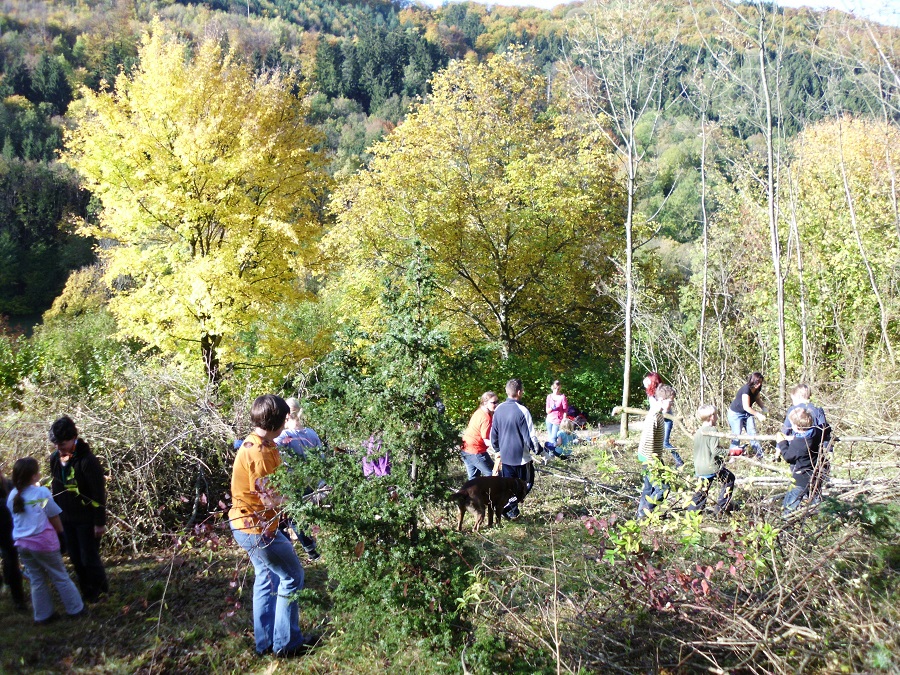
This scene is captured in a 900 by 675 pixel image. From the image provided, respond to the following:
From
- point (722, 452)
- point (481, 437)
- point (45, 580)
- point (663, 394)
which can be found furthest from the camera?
point (481, 437)

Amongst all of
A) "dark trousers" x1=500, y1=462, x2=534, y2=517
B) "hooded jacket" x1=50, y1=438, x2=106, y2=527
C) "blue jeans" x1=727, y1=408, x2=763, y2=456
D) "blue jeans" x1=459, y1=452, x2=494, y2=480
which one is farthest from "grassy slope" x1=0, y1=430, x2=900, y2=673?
"blue jeans" x1=727, y1=408, x2=763, y2=456

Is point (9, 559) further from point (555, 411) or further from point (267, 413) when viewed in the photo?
point (555, 411)

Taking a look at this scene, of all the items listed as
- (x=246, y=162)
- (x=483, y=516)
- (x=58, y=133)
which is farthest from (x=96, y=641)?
(x=58, y=133)

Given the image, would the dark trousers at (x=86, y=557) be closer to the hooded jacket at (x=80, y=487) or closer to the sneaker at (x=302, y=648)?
the hooded jacket at (x=80, y=487)

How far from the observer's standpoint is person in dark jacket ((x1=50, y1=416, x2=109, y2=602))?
15.3 ft

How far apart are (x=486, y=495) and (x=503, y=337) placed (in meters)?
11.9

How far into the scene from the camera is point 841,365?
1303 cm

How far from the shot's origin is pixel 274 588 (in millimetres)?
4066

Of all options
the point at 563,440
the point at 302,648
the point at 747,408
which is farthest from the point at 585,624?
the point at 563,440

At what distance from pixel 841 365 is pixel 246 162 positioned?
13.0 meters

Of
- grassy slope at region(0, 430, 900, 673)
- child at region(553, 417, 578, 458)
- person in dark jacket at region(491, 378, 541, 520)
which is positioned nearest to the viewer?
grassy slope at region(0, 430, 900, 673)

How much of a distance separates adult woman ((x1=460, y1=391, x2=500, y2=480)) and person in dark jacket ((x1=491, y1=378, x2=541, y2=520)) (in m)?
0.30

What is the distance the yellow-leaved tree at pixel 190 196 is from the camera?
10.9 metres

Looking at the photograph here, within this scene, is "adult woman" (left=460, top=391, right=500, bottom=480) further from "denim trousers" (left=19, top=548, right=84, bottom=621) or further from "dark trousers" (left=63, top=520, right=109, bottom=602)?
"denim trousers" (left=19, top=548, right=84, bottom=621)
